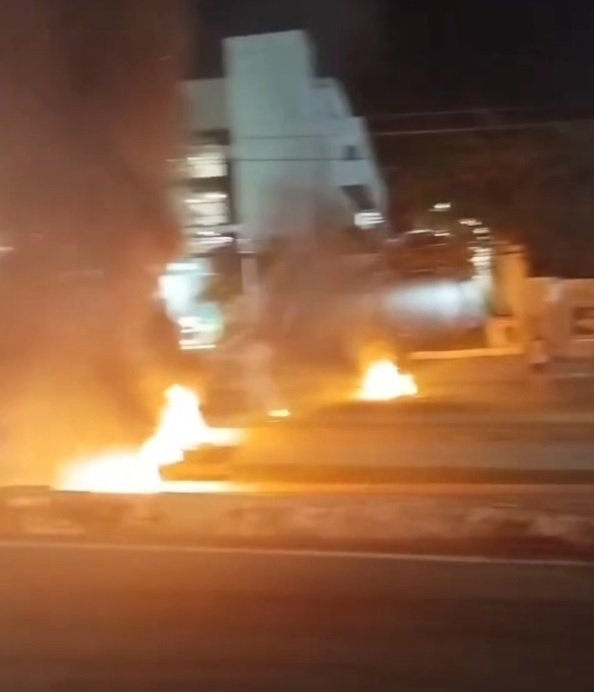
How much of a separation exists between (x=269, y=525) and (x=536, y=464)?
5.12 meters

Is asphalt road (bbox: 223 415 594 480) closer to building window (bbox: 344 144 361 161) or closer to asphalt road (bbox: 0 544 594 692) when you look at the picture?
asphalt road (bbox: 0 544 594 692)

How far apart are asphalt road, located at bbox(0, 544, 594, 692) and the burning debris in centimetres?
938

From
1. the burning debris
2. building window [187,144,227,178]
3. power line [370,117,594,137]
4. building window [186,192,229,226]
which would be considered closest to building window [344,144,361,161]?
power line [370,117,594,137]

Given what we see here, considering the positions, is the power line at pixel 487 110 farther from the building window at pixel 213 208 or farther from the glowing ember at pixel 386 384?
the glowing ember at pixel 386 384

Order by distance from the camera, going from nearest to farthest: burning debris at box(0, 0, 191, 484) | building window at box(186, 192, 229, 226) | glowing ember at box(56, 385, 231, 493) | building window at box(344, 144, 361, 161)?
glowing ember at box(56, 385, 231, 493), burning debris at box(0, 0, 191, 484), building window at box(186, 192, 229, 226), building window at box(344, 144, 361, 161)

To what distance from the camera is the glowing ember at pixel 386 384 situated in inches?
847

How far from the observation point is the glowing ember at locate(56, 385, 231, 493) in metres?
12.2

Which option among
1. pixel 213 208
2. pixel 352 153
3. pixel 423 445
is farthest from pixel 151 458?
pixel 352 153

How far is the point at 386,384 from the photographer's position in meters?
22.5

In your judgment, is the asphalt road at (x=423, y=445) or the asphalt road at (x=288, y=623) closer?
the asphalt road at (x=288, y=623)

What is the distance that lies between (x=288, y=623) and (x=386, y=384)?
52.7 ft

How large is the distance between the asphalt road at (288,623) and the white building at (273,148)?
1006 inches

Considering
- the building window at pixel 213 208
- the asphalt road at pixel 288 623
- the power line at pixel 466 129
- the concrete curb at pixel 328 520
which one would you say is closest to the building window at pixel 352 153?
the power line at pixel 466 129

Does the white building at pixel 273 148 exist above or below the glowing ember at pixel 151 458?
above
